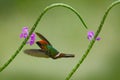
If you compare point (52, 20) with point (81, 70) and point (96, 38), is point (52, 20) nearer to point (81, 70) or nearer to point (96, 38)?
point (81, 70)

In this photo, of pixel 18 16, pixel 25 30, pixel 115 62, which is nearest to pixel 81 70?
pixel 115 62

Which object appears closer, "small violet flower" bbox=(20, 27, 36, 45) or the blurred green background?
"small violet flower" bbox=(20, 27, 36, 45)

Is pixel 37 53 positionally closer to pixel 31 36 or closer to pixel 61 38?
pixel 31 36

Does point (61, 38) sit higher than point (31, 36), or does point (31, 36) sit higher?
point (31, 36)

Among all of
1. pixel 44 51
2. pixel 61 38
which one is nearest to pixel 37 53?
pixel 44 51

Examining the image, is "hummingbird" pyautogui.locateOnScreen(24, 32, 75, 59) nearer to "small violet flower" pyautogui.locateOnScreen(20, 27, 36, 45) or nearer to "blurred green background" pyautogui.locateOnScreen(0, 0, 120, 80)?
"small violet flower" pyautogui.locateOnScreen(20, 27, 36, 45)

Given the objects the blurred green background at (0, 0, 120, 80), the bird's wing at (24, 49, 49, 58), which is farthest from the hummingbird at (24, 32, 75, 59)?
the blurred green background at (0, 0, 120, 80)

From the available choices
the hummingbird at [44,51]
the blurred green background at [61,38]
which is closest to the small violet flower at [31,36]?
the hummingbird at [44,51]

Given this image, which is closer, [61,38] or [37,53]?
[37,53]
